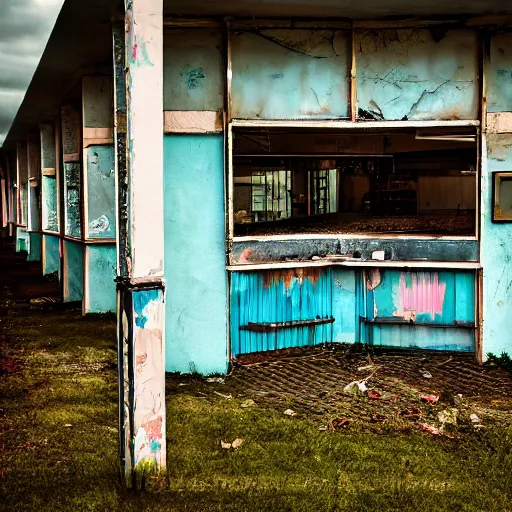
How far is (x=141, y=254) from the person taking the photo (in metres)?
4.02

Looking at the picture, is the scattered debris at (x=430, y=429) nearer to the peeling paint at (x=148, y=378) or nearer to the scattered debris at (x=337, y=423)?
the scattered debris at (x=337, y=423)

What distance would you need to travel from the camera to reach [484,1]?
6.32 metres

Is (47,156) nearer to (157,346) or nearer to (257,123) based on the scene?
(257,123)

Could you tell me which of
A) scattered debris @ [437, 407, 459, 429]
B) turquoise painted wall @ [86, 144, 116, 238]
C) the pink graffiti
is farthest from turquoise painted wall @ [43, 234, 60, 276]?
scattered debris @ [437, 407, 459, 429]

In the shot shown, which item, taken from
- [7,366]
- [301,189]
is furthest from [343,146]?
[7,366]

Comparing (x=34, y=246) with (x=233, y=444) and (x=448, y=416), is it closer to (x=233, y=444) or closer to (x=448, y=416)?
(x=233, y=444)

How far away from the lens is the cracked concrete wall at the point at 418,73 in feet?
22.9

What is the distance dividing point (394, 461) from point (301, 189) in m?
9.52

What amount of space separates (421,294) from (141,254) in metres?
4.20

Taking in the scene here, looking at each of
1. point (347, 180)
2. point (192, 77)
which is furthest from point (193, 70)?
point (347, 180)

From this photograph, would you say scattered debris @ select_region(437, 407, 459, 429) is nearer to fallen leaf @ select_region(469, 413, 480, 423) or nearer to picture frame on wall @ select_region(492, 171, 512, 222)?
fallen leaf @ select_region(469, 413, 480, 423)

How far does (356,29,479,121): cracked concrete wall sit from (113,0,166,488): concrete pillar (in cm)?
351

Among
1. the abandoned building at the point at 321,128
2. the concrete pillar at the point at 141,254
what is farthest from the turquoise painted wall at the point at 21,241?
the concrete pillar at the point at 141,254

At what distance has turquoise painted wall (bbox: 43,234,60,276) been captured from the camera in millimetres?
15680
